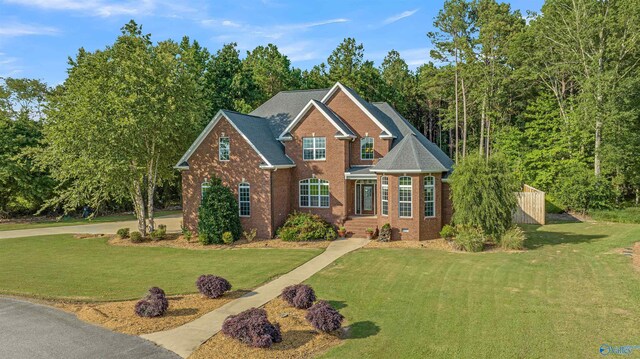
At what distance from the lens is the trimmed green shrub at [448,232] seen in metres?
23.6

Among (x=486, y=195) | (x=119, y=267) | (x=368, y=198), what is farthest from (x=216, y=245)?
(x=486, y=195)

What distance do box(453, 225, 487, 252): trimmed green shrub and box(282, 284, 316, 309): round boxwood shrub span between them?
419 inches

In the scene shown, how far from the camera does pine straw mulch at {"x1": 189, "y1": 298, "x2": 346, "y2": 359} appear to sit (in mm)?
10219

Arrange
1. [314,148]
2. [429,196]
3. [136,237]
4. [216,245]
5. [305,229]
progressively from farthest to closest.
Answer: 1. [314,148]
2. [136,237]
3. [305,229]
4. [216,245]
5. [429,196]

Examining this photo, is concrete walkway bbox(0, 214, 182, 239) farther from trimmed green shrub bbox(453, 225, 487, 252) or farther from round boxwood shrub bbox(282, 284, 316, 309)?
trimmed green shrub bbox(453, 225, 487, 252)

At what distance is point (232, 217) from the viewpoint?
2539cm

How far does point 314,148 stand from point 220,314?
1623cm

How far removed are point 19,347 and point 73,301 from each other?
12.7ft

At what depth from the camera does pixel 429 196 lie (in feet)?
80.3

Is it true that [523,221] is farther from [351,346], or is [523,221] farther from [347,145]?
[351,346]

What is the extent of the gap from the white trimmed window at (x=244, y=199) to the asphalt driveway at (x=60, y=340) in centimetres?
1344

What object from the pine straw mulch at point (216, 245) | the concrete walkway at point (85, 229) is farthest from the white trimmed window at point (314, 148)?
the concrete walkway at point (85, 229)

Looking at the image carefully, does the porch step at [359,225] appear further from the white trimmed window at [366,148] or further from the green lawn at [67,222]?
the green lawn at [67,222]

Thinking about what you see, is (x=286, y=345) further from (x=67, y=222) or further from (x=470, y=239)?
(x=67, y=222)
